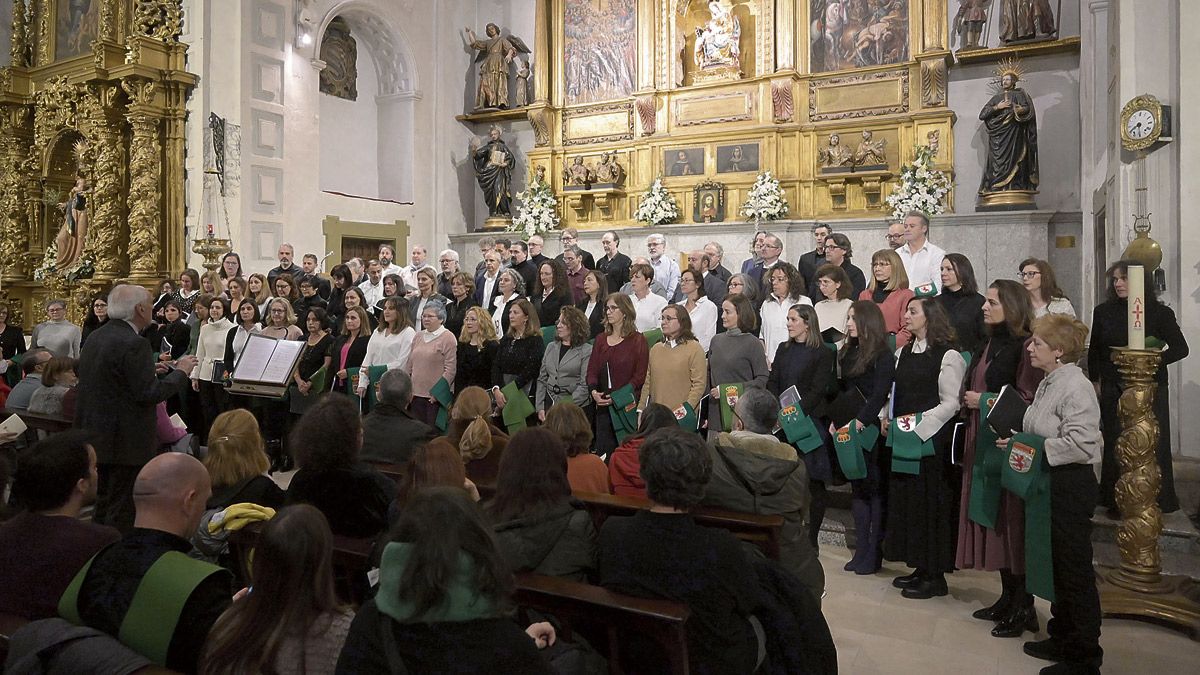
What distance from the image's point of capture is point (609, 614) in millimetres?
2564

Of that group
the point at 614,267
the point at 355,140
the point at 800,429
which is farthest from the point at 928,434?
the point at 355,140

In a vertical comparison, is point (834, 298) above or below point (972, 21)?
below

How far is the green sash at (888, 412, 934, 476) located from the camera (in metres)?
4.89

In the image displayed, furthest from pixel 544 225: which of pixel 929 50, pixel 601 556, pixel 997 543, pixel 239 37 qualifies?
pixel 601 556

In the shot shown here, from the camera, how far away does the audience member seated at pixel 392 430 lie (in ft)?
15.2

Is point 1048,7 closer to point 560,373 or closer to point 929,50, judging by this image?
point 929,50

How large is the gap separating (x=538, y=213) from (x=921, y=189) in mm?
6202

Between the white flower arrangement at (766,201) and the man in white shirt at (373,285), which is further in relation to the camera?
the white flower arrangement at (766,201)

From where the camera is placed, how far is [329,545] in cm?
213

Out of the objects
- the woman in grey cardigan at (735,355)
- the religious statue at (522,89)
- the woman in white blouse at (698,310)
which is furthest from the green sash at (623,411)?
the religious statue at (522,89)

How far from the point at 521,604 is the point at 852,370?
10.5 feet

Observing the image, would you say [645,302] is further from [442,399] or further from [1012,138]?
[1012,138]

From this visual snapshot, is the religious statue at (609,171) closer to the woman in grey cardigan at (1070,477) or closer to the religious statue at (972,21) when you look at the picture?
the religious statue at (972,21)

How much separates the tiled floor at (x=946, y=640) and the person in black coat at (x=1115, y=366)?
4.47ft
